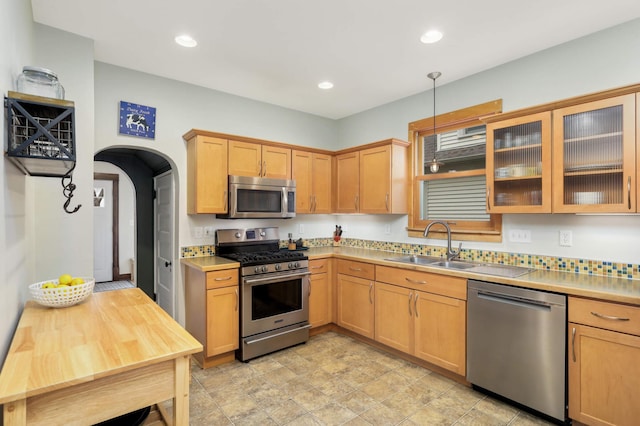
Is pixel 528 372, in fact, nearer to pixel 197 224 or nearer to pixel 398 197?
pixel 398 197

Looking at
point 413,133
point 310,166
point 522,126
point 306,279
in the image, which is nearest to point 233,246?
point 306,279

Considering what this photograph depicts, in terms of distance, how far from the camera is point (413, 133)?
3.77m

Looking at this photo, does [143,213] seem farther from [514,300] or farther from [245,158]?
[514,300]

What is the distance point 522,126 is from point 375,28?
139 cm

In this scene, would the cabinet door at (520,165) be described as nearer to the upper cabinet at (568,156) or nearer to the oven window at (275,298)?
the upper cabinet at (568,156)

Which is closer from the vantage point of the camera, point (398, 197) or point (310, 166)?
point (398, 197)

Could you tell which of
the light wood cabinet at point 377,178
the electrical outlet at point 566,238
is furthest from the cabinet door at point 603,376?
the light wood cabinet at point 377,178

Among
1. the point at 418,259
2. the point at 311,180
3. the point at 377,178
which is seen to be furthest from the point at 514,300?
the point at 311,180

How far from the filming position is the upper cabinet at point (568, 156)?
6.97 feet

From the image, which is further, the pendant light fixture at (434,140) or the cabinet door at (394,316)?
the pendant light fixture at (434,140)

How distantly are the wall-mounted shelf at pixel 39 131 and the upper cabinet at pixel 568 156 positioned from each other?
113 inches

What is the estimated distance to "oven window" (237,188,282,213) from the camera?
3.38 meters

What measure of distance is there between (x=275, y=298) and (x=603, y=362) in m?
2.52

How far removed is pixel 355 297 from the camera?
3.54m
